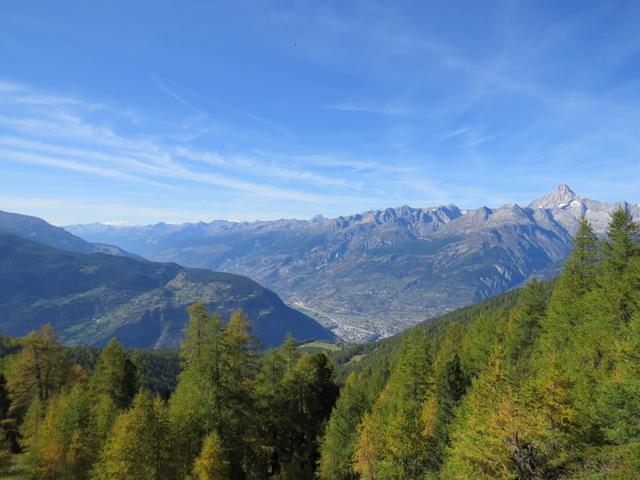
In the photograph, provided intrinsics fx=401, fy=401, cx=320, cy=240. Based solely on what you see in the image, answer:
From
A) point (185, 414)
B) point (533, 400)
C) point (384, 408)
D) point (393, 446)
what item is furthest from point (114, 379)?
point (533, 400)

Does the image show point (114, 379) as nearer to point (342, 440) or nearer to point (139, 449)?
point (139, 449)

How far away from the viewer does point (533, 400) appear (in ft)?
89.3

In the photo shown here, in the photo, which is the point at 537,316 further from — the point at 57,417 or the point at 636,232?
the point at 57,417

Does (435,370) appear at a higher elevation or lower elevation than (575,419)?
lower

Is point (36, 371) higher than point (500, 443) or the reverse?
the reverse

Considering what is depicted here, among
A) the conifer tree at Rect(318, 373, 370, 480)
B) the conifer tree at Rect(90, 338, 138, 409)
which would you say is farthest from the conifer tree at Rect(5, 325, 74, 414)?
the conifer tree at Rect(318, 373, 370, 480)

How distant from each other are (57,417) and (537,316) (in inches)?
2454

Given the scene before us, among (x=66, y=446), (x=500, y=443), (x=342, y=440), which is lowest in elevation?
(x=342, y=440)

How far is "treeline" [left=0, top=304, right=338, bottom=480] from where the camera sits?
3475 centimetres

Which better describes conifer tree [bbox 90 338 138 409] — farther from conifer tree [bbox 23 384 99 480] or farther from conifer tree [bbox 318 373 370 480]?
conifer tree [bbox 318 373 370 480]

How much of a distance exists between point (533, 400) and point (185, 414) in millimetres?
30188

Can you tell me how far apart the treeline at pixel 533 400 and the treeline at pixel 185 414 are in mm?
8530

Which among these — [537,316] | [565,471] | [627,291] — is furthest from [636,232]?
[565,471]

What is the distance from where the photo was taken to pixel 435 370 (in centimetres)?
5625
